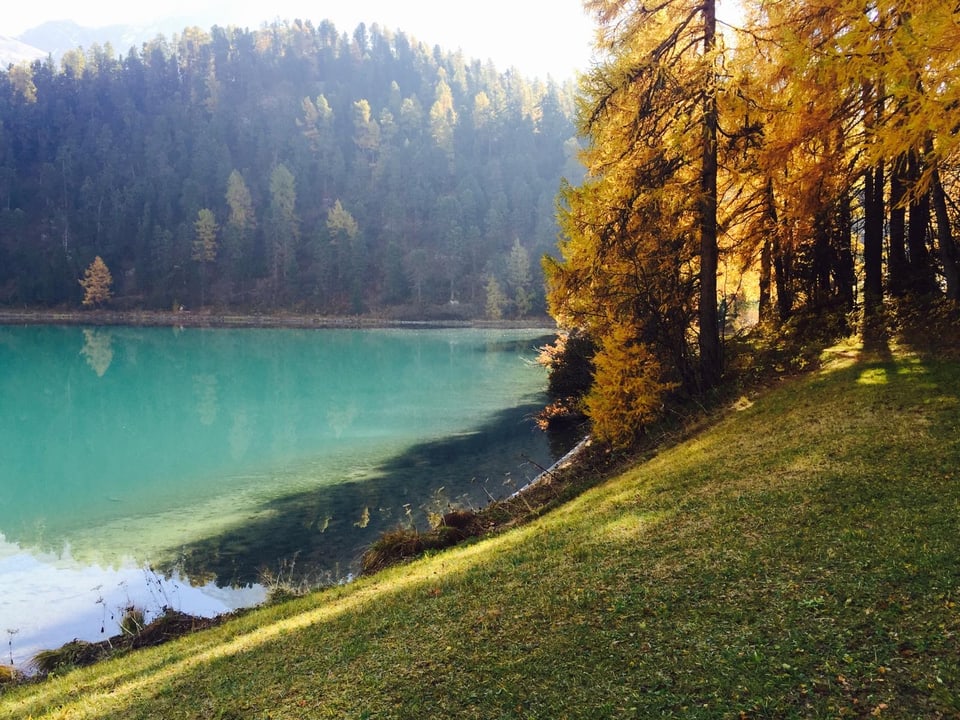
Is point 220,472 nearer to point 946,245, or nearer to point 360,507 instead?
point 360,507

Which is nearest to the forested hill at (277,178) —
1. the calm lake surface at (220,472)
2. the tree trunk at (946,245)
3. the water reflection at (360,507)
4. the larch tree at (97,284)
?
the larch tree at (97,284)

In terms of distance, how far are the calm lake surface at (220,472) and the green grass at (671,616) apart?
3.96 meters

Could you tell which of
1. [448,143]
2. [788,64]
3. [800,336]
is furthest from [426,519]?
[448,143]

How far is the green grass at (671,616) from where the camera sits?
186 inches

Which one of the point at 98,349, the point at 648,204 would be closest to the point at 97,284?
the point at 98,349

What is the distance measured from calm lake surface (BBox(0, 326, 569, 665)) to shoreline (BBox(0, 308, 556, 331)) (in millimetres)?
37356

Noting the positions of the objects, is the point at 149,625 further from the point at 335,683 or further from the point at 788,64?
the point at 788,64

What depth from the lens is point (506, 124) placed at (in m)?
136

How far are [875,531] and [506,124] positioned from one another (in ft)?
458

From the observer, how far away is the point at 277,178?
11194 cm

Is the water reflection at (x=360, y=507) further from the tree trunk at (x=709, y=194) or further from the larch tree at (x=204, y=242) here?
the larch tree at (x=204, y=242)

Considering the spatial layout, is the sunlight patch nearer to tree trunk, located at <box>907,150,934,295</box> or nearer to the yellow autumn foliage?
tree trunk, located at <box>907,150,934,295</box>

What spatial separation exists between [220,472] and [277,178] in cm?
10029

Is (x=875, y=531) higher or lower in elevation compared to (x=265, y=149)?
lower
